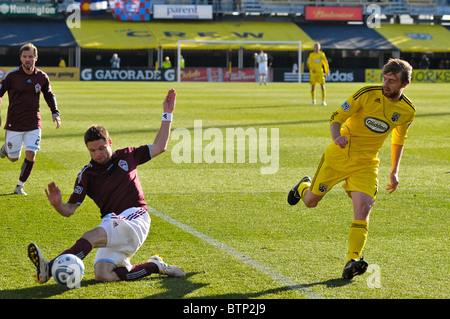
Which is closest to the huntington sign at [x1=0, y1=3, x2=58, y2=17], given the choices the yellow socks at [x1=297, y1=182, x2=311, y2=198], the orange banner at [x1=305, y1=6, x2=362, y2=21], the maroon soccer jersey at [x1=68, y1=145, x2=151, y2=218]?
the orange banner at [x1=305, y1=6, x2=362, y2=21]

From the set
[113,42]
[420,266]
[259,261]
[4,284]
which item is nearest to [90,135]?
[4,284]

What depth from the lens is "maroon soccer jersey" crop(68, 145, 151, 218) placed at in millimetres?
5488

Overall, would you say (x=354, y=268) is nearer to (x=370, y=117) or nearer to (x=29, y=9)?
(x=370, y=117)

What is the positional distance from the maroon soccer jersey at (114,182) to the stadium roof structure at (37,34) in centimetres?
4707

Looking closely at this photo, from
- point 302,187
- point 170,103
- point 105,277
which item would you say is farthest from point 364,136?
point 105,277

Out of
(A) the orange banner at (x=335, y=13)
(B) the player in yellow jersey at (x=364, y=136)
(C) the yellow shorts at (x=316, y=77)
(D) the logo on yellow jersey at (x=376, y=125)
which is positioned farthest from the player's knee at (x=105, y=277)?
(A) the orange banner at (x=335, y=13)

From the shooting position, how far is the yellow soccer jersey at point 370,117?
613cm

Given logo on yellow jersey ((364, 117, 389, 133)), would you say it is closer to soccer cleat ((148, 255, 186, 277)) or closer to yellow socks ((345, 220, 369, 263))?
yellow socks ((345, 220, 369, 263))

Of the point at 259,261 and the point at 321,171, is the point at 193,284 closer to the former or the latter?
the point at 259,261

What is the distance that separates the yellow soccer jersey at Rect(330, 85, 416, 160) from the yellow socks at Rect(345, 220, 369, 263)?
27.7 inches

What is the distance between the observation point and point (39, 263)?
197 inches

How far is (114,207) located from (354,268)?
1984mm

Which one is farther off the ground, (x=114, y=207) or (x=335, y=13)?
(x=114, y=207)

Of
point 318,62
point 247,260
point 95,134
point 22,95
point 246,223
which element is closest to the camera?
point 95,134
